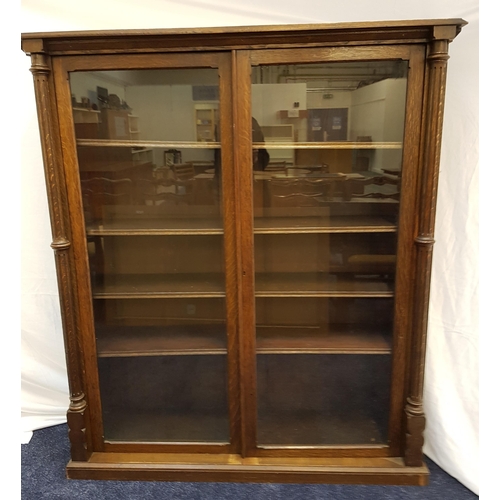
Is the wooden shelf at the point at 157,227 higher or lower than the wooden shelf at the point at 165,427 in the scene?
higher

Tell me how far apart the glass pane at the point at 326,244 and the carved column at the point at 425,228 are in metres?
0.08

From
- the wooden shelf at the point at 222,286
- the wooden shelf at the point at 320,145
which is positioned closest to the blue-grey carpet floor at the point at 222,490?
the wooden shelf at the point at 222,286

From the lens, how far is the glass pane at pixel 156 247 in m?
1.44

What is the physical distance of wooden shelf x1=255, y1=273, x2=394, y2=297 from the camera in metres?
1.55

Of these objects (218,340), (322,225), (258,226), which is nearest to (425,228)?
(322,225)

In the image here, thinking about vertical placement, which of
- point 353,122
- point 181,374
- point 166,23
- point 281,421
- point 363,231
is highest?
point 166,23

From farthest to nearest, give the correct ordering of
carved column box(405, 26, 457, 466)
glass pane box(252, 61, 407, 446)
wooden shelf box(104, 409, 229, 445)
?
wooden shelf box(104, 409, 229, 445), glass pane box(252, 61, 407, 446), carved column box(405, 26, 457, 466)

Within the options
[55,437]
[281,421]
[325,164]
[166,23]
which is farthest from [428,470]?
[166,23]

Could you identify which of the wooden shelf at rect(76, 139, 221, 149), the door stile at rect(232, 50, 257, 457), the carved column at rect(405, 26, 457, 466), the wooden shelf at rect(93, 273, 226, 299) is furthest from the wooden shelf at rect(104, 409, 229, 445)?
the wooden shelf at rect(76, 139, 221, 149)

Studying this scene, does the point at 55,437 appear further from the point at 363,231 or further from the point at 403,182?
the point at 403,182

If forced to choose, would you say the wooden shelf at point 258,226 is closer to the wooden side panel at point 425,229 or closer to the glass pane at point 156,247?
the glass pane at point 156,247

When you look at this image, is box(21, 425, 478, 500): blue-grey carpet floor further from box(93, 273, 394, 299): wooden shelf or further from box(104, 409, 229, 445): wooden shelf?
box(93, 273, 394, 299): wooden shelf

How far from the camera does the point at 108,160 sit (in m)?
1.51

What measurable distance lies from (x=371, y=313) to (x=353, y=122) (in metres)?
0.67
